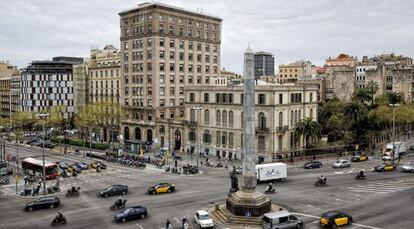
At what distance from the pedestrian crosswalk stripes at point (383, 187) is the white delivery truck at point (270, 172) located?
905cm

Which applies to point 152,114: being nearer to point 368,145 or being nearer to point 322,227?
point 368,145

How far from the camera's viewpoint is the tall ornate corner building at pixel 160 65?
314ft

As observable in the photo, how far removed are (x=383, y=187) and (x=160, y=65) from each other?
5835cm

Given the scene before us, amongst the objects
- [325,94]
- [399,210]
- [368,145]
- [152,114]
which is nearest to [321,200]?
[399,210]

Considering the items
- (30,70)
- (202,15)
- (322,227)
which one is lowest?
(322,227)

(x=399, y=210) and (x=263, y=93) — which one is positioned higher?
(x=263, y=93)

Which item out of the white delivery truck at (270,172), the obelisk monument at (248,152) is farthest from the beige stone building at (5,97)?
the obelisk monument at (248,152)

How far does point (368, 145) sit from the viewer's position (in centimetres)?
8544

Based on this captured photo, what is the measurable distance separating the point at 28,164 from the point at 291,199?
44091 mm

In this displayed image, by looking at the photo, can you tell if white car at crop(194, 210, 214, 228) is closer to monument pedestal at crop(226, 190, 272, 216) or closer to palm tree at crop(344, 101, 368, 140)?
monument pedestal at crop(226, 190, 272, 216)

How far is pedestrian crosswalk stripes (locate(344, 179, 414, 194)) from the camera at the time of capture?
2041 inches

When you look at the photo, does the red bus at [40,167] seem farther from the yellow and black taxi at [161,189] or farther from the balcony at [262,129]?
the balcony at [262,129]

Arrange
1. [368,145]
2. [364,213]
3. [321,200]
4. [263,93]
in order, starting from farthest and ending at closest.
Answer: [368,145]
[263,93]
[321,200]
[364,213]

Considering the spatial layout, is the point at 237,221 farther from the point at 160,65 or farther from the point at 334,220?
the point at 160,65
